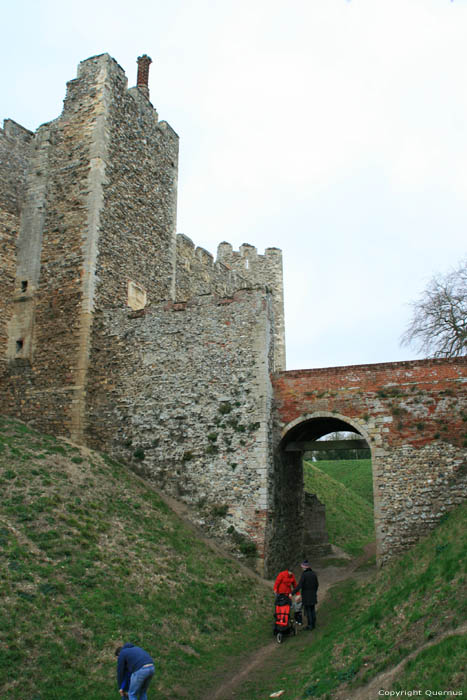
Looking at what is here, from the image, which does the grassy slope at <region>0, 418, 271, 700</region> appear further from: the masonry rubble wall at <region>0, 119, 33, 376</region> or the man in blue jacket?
the masonry rubble wall at <region>0, 119, 33, 376</region>

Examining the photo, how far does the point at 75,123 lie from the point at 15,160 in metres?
2.56

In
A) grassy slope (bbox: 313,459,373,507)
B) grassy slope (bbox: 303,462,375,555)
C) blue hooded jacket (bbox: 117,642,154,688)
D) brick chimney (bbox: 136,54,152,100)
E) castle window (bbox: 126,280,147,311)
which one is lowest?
blue hooded jacket (bbox: 117,642,154,688)

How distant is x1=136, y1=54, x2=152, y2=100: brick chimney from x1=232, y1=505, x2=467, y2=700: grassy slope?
19516 millimetres

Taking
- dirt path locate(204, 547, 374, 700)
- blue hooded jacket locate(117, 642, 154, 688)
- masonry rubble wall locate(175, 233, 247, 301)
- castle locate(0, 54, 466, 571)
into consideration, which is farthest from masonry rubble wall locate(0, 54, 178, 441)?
blue hooded jacket locate(117, 642, 154, 688)

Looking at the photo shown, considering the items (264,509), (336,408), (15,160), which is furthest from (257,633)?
(15,160)

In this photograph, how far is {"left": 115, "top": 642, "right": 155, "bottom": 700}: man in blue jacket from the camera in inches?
288

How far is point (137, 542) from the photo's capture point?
43.6 ft

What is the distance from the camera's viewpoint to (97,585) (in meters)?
10.8

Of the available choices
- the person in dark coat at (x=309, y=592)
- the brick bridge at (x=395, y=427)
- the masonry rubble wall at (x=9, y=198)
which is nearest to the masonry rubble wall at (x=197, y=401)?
the brick bridge at (x=395, y=427)

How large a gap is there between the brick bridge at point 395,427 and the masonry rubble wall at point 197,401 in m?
1.10

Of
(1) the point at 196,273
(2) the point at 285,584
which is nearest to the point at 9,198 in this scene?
(1) the point at 196,273

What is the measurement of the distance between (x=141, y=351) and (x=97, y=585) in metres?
8.94

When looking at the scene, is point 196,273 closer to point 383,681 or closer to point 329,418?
point 329,418

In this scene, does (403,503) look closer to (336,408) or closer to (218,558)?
(336,408)
